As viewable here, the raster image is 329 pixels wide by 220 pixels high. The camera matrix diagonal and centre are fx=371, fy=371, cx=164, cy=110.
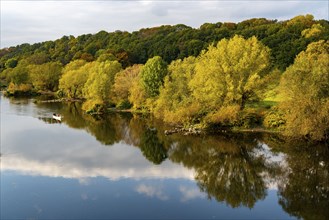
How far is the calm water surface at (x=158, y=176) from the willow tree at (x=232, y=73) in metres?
6.05

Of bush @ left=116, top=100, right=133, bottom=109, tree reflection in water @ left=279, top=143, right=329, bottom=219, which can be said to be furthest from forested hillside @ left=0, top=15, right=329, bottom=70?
tree reflection in water @ left=279, top=143, right=329, bottom=219

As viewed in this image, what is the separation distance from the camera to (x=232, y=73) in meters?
46.8

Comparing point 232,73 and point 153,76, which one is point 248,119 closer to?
point 232,73

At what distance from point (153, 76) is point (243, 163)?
103 feet

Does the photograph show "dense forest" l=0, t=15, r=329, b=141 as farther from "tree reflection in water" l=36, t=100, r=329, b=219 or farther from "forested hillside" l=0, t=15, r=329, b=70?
"tree reflection in water" l=36, t=100, r=329, b=219

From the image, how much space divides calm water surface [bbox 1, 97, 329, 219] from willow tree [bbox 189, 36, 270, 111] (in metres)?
6.05

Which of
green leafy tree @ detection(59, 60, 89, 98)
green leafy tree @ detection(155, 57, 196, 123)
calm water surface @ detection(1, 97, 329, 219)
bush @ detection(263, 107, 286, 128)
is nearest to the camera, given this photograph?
calm water surface @ detection(1, 97, 329, 219)

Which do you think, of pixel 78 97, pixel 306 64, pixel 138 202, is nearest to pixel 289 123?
pixel 306 64

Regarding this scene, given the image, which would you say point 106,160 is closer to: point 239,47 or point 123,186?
point 123,186

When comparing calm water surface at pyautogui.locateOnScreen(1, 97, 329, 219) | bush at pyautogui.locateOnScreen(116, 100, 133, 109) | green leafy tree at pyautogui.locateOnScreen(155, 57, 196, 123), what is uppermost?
green leafy tree at pyautogui.locateOnScreen(155, 57, 196, 123)

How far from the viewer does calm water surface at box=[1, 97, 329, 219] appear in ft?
76.7

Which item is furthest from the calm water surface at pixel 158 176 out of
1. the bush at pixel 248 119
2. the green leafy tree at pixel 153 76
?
the green leafy tree at pixel 153 76

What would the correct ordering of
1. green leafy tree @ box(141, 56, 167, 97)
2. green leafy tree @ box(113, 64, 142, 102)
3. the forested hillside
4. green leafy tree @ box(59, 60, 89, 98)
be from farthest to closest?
the forested hillside, green leafy tree @ box(59, 60, 89, 98), green leafy tree @ box(113, 64, 142, 102), green leafy tree @ box(141, 56, 167, 97)

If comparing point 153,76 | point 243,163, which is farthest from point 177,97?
point 243,163
